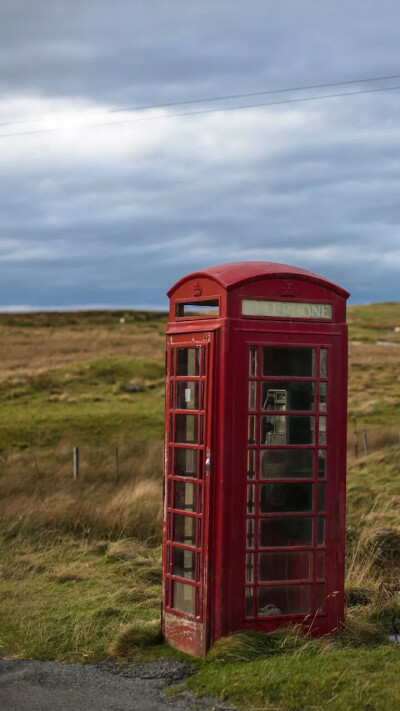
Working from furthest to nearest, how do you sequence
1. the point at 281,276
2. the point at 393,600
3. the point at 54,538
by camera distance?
the point at 54,538 < the point at 393,600 < the point at 281,276

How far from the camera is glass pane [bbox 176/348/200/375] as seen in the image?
7102mm

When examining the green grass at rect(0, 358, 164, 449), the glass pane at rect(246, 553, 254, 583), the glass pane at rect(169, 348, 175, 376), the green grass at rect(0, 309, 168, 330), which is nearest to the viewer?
the glass pane at rect(246, 553, 254, 583)

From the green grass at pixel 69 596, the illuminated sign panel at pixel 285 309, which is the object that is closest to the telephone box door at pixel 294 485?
the illuminated sign panel at pixel 285 309

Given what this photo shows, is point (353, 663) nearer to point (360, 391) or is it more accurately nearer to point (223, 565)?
point (223, 565)

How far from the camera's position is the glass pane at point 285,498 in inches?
274

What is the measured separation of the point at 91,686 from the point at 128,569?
3.14 metres

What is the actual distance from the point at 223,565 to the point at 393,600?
2.00 meters

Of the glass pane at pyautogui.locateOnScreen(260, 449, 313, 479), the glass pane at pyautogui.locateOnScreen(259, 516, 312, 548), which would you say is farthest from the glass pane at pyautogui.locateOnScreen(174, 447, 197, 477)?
the glass pane at pyautogui.locateOnScreen(259, 516, 312, 548)

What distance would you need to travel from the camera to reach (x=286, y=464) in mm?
7000

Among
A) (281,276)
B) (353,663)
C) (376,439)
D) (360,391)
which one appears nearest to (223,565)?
(353,663)

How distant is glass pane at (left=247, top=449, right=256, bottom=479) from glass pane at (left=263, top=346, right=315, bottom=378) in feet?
1.98

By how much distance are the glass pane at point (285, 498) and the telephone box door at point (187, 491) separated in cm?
48

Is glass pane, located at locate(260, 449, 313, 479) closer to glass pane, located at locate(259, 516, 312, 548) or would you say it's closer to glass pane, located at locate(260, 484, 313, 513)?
glass pane, located at locate(260, 484, 313, 513)

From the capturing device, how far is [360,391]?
33812 mm
